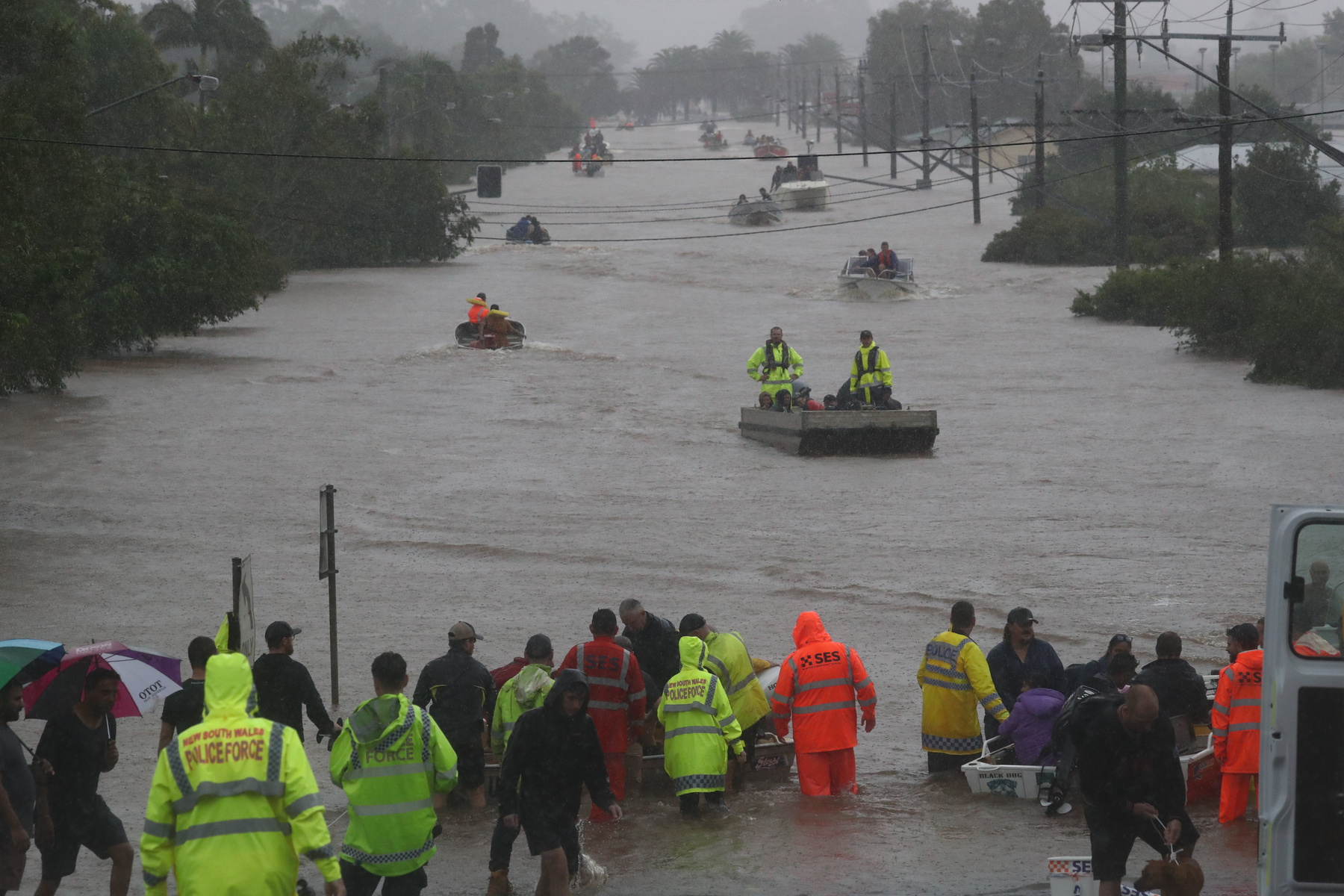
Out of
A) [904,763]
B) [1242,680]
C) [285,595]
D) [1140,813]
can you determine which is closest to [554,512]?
[285,595]

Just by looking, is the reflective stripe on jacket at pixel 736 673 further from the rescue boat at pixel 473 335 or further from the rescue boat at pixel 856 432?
the rescue boat at pixel 473 335

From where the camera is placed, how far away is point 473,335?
4131cm

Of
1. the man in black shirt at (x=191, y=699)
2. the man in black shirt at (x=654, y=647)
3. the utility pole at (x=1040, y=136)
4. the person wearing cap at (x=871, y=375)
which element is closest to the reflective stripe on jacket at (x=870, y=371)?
the person wearing cap at (x=871, y=375)

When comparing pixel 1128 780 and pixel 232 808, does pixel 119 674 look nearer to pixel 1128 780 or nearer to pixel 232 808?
pixel 232 808

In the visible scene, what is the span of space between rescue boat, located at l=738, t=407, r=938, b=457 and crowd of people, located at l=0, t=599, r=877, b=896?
46.9ft

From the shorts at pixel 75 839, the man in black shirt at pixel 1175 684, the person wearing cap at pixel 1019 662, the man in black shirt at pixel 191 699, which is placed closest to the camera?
the shorts at pixel 75 839

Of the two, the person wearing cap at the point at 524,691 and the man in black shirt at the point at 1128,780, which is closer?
the man in black shirt at the point at 1128,780

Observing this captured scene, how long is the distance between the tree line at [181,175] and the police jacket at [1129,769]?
12.6 metres

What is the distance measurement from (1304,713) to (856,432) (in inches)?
807

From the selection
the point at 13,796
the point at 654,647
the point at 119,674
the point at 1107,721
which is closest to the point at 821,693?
the point at 654,647

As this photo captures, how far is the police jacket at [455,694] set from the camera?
30.3 feet

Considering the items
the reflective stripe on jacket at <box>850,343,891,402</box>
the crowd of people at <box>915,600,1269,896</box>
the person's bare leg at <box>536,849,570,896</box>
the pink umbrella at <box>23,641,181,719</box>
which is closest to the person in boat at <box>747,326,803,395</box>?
the reflective stripe on jacket at <box>850,343,891,402</box>

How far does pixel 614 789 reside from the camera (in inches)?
373

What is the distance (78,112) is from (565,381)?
13.9 meters
